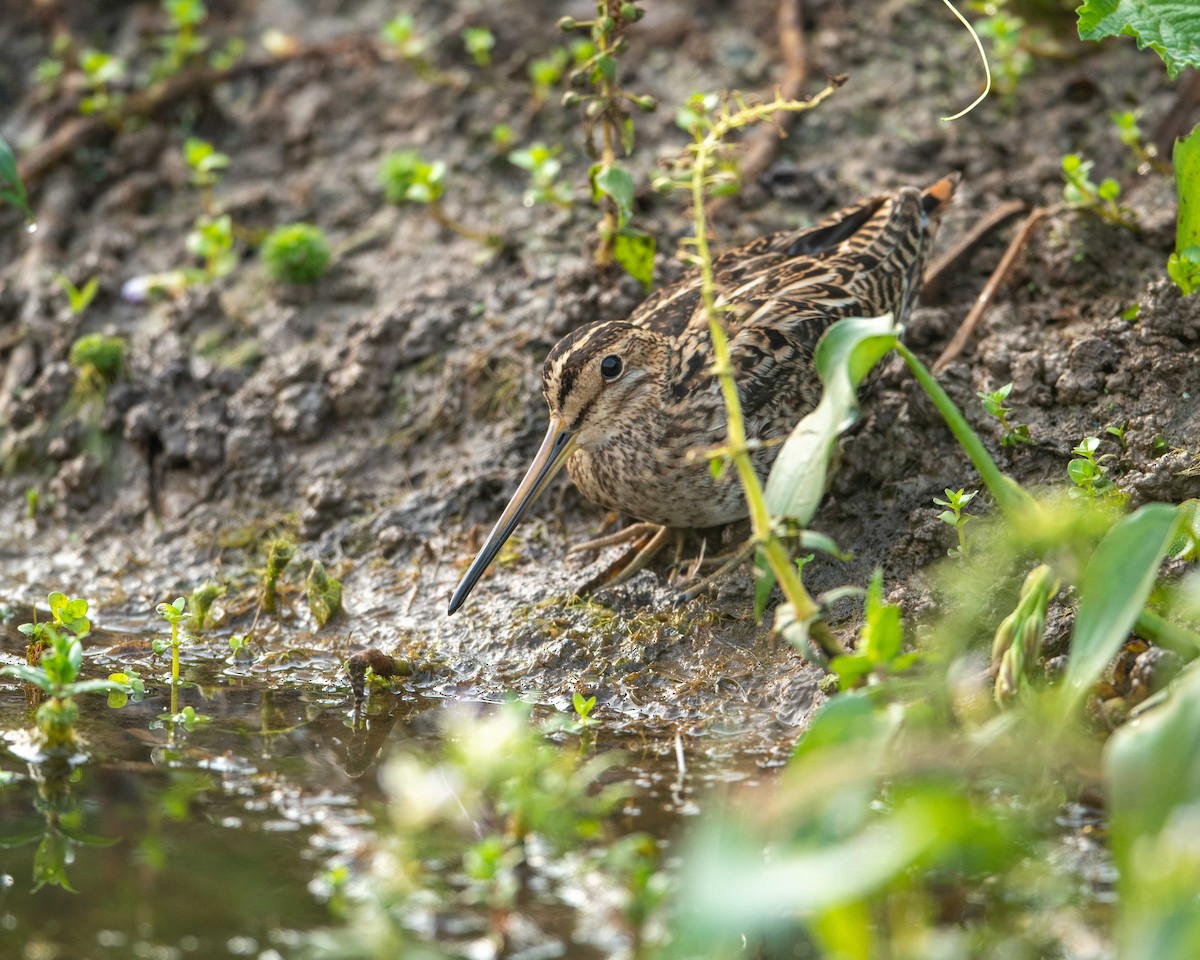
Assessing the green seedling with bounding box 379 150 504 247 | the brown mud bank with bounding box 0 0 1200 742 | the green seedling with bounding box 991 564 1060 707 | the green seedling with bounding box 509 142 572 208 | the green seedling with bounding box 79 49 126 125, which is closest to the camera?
the green seedling with bounding box 991 564 1060 707

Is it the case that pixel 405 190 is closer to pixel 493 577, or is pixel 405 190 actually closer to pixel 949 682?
pixel 493 577

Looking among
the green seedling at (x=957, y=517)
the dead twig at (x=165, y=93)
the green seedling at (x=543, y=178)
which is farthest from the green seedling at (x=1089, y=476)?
the dead twig at (x=165, y=93)

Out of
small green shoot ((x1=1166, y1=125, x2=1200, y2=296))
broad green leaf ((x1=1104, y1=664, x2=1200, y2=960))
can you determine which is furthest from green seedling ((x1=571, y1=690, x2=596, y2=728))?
small green shoot ((x1=1166, y1=125, x2=1200, y2=296))

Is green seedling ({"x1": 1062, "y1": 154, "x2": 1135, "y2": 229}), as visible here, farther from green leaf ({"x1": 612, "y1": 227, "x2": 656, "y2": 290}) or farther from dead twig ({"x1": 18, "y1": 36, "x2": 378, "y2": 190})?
dead twig ({"x1": 18, "y1": 36, "x2": 378, "y2": 190})

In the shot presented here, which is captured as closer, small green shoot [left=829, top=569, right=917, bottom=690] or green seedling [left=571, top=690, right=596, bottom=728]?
small green shoot [left=829, top=569, right=917, bottom=690]

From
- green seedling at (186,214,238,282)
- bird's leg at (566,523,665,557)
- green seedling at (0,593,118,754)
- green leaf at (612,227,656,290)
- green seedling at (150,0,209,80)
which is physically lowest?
green seedling at (0,593,118,754)

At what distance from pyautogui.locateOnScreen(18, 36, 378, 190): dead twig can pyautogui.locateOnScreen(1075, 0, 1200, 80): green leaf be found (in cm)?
397

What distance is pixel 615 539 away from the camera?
200 inches

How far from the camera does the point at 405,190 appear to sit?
252 inches

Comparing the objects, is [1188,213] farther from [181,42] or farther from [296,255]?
[181,42]

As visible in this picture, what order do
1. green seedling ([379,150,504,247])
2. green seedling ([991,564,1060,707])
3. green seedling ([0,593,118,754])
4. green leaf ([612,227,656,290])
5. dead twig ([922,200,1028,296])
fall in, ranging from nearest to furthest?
green seedling ([991,564,1060,707]) < green seedling ([0,593,118,754]) < green leaf ([612,227,656,290]) < dead twig ([922,200,1028,296]) < green seedling ([379,150,504,247])

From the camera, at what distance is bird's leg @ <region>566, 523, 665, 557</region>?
5.05 meters

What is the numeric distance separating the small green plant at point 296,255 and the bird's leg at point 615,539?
192cm

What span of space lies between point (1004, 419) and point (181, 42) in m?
4.77
